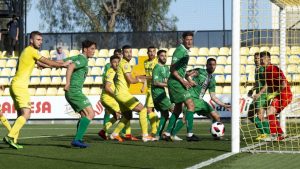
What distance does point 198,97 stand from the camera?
18.2 m

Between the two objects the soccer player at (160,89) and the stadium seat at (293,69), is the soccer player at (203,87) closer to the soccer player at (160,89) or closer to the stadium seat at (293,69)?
the soccer player at (160,89)

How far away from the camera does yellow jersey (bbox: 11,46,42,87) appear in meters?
15.0

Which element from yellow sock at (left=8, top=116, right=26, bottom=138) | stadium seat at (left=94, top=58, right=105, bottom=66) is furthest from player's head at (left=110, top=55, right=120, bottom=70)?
stadium seat at (left=94, top=58, right=105, bottom=66)

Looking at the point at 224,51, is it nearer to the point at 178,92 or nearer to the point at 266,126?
the point at 266,126

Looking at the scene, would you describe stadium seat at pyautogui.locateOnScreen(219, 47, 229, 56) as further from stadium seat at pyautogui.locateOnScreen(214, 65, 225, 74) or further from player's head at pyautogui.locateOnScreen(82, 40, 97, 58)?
player's head at pyautogui.locateOnScreen(82, 40, 97, 58)

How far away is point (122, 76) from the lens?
57.3ft

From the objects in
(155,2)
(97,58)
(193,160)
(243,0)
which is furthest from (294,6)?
(155,2)

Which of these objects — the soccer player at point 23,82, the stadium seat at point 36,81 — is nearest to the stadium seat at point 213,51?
the stadium seat at point 36,81

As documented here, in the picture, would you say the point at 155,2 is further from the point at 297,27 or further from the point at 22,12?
the point at 297,27

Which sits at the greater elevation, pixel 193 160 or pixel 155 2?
pixel 155 2

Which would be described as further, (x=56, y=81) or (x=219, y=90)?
(x=56, y=81)

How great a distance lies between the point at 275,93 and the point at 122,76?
10.5ft

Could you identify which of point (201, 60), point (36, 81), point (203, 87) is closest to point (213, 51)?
point (201, 60)

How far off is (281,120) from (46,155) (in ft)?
21.5
